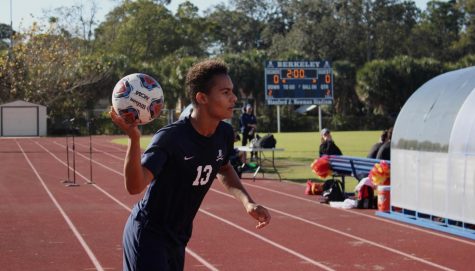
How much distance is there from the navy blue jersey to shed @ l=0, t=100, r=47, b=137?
169 feet

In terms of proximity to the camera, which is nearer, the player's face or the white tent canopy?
the player's face

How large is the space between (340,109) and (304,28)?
62.1 feet

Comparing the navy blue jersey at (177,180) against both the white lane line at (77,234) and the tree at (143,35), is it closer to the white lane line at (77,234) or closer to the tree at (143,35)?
the white lane line at (77,234)

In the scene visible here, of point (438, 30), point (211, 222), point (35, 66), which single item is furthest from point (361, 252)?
point (438, 30)

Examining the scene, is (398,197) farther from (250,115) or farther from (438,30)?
(438,30)

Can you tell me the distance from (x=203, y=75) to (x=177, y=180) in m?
0.60

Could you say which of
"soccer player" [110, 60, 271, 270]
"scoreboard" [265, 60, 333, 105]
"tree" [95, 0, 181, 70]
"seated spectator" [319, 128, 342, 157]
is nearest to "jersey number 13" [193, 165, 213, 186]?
"soccer player" [110, 60, 271, 270]

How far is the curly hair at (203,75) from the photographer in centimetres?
466

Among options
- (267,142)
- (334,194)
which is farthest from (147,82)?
(267,142)

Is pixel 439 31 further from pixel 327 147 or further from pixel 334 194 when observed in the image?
pixel 334 194

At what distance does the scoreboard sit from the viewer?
37906 millimetres

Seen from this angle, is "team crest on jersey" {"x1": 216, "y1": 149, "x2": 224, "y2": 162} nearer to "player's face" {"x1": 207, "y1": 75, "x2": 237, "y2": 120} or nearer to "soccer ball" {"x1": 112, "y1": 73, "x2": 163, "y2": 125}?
"player's face" {"x1": 207, "y1": 75, "x2": 237, "y2": 120}

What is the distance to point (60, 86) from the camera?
58.7 m

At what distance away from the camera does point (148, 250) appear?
4.53 metres
